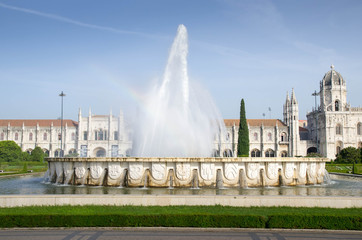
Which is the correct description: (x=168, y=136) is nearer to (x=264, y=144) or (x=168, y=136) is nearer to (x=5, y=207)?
(x=5, y=207)

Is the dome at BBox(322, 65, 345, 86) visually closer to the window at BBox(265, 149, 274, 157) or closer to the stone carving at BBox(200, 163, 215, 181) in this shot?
the window at BBox(265, 149, 274, 157)

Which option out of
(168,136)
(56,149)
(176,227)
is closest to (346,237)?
(176,227)

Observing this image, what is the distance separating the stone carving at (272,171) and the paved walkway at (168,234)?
7.43 meters

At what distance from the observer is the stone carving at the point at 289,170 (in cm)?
1571

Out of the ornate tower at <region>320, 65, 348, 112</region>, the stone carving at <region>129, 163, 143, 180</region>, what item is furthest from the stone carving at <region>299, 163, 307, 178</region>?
the ornate tower at <region>320, 65, 348, 112</region>

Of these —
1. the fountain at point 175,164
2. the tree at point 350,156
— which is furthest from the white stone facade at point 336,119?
the fountain at point 175,164

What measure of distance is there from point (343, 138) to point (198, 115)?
157 feet

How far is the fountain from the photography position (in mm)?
14555

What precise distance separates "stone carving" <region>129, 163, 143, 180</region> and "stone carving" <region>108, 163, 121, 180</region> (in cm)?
57

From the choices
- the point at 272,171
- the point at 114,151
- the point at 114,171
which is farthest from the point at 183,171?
the point at 114,151

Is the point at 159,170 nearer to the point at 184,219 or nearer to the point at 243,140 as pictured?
the point at 184,219

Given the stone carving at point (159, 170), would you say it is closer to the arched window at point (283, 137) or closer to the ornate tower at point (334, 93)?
the ornate tower at point (334, 93)

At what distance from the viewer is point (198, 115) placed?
21109 millimetres

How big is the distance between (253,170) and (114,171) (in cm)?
596
